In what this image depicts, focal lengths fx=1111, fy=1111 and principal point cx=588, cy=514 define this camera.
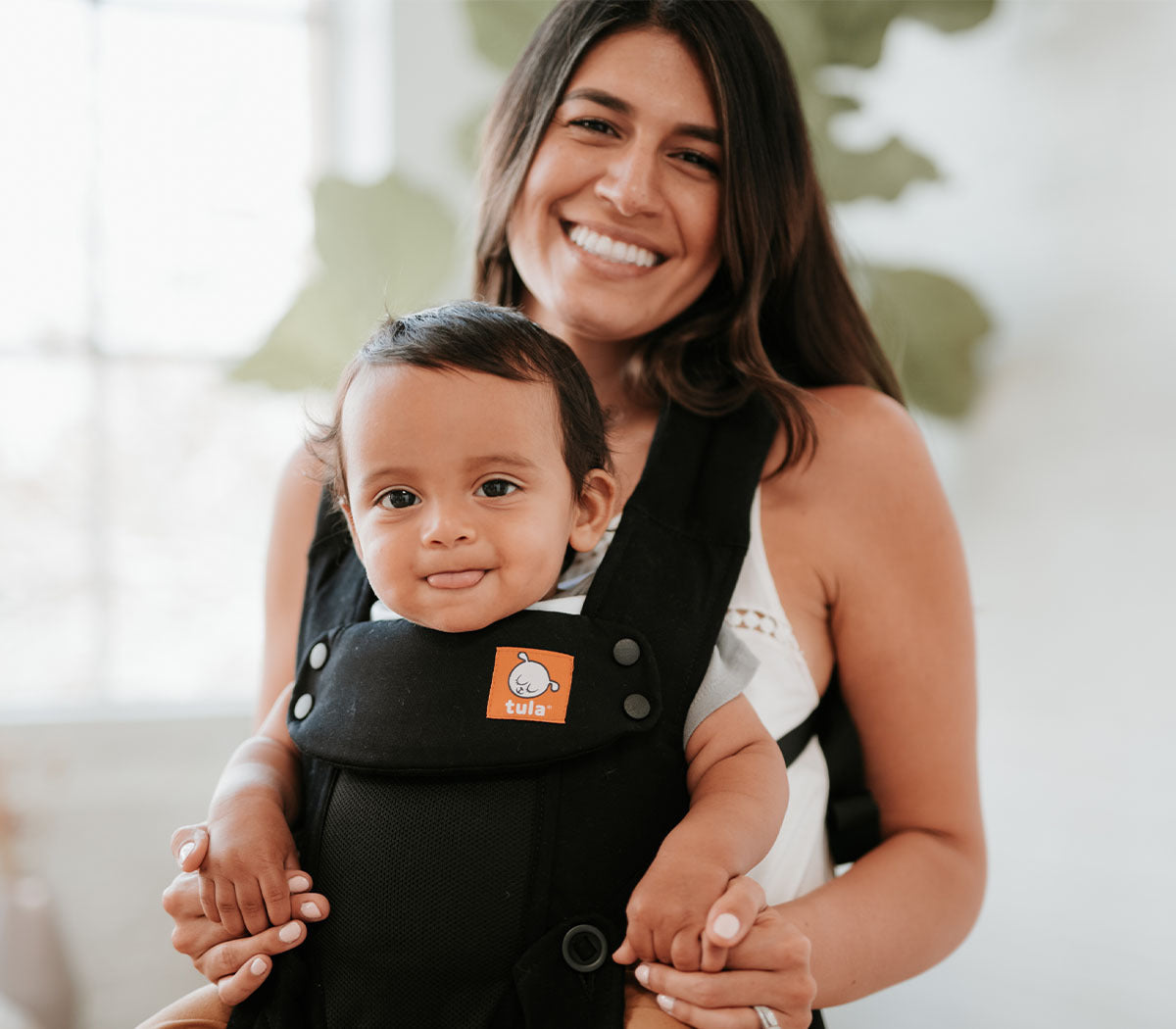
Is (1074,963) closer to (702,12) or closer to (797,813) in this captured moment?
(797,813)

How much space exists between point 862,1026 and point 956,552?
0.85 meters

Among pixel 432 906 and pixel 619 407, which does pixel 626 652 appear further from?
pixel 619 407

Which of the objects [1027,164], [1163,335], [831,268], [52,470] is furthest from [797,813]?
[52,470]

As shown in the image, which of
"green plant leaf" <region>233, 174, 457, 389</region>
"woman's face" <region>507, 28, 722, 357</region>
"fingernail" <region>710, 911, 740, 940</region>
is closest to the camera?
"fingernail" <region>710, 911, 740, 940</region>

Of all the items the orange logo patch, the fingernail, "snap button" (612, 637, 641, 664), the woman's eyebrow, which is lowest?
the fingernail

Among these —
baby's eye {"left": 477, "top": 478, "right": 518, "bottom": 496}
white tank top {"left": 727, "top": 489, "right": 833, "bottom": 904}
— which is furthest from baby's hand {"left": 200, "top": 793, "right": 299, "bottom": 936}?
white tank top {"left": 727, "top": 489, "right": 833, "bottom": 904}

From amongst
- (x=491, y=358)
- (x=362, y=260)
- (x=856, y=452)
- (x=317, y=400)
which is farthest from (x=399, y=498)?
(x=317, y=400)

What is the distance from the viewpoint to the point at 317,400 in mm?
2219

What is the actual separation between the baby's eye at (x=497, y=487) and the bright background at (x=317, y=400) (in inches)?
36.7

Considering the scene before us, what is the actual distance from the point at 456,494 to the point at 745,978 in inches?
17.5

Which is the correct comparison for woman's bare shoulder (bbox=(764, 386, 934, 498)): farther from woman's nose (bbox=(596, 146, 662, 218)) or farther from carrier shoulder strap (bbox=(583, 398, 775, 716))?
woman's nose (bbox=(596, 146, 662, 218))

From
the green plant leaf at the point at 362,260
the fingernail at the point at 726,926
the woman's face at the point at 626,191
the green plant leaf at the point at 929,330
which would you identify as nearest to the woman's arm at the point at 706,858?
the fingernail at the point at 726,926

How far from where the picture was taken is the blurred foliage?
1.74m

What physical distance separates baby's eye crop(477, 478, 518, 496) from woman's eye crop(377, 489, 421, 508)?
59 mm
